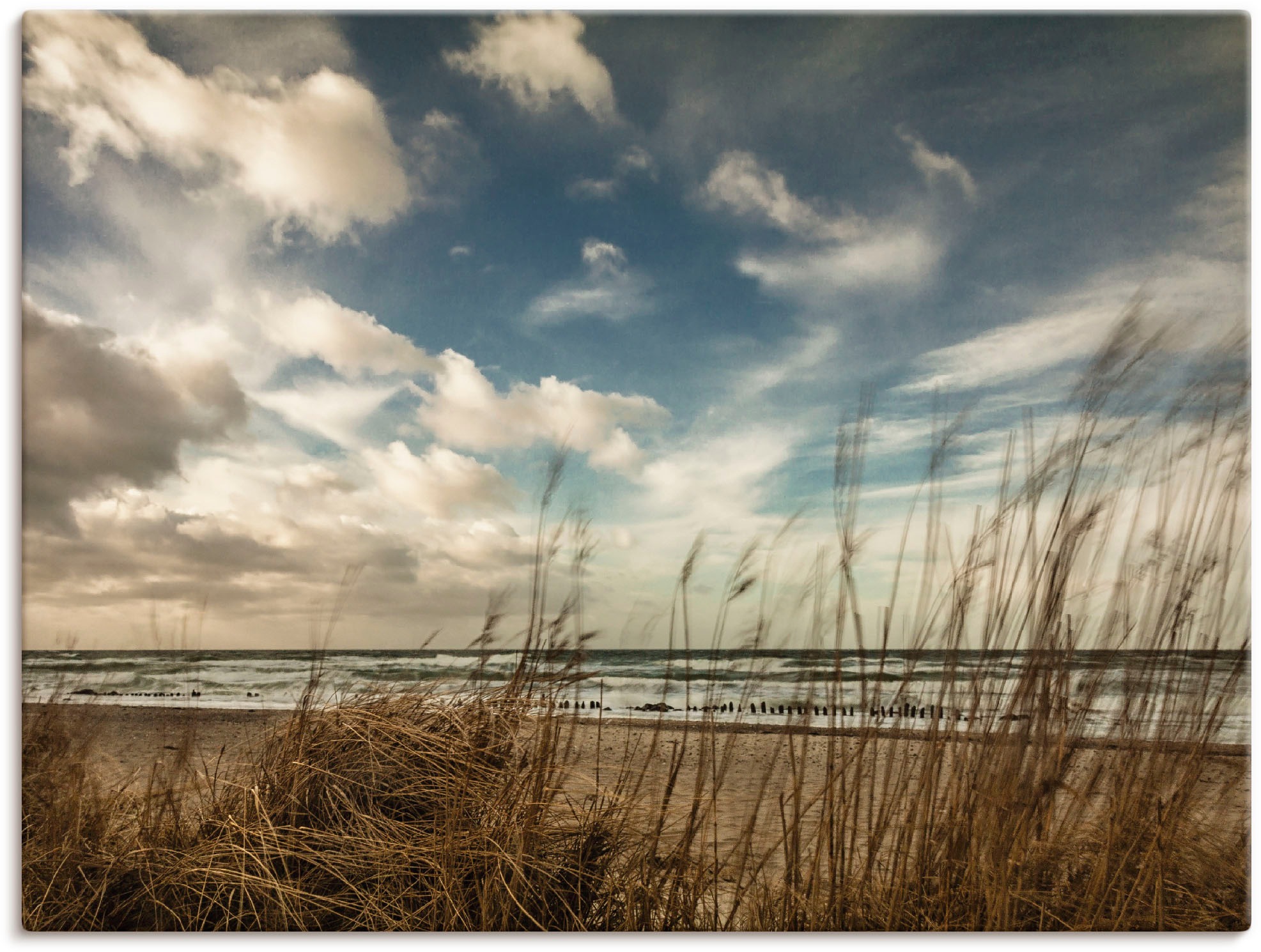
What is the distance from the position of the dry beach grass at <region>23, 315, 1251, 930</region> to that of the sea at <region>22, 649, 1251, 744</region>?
1 cm

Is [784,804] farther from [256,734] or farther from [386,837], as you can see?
[256,734]

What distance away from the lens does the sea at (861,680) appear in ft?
5.38

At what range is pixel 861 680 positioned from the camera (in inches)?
63.1

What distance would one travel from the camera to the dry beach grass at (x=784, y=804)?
64.2 inches

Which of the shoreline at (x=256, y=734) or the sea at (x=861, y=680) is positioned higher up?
the sea at (x=861, y=680)

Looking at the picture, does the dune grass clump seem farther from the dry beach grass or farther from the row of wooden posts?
the row of wooden posts

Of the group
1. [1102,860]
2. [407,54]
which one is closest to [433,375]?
[407,54]

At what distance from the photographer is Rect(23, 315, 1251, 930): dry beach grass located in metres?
1.63

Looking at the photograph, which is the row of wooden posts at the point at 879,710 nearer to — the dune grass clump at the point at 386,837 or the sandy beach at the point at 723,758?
the sandy beach at the point at 723,758

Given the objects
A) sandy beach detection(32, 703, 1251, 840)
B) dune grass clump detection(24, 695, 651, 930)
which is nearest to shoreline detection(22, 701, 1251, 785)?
sandy beach detection(32, 703, 1251, 840)

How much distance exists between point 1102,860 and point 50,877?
2280 mm

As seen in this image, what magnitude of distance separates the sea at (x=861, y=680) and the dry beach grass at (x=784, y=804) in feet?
0.04

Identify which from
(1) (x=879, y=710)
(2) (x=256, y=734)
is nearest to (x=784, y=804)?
(1) (x=879, y=710)

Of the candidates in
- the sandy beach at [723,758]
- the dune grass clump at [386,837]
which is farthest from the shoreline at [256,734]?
the dune grass clump at [386,837]
